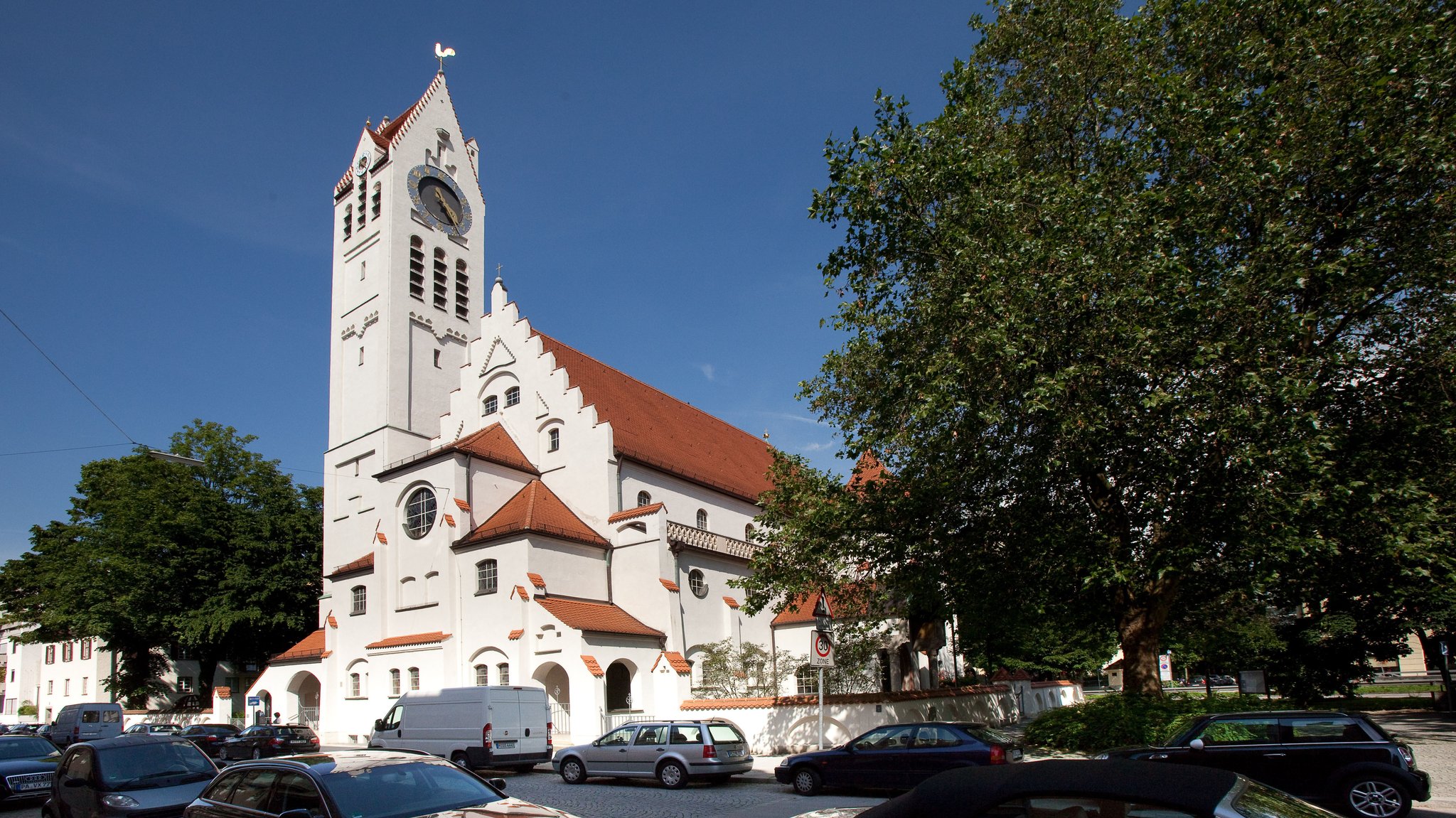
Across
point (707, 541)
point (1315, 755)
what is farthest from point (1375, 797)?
point (707, 541)

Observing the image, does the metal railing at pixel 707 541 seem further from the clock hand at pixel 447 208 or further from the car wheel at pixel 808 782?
the clock hand at pixel 447 208

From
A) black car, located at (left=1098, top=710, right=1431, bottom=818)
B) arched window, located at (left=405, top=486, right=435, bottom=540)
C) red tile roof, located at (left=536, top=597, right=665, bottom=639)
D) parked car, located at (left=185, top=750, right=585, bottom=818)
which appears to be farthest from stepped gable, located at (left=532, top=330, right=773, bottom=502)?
parked car, located at (left=185, top=750, right=585, bottom=818)

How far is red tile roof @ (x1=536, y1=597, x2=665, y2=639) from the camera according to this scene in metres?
26.6

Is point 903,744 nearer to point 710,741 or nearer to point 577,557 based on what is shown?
point 710,741

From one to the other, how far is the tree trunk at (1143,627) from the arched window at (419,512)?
22.8 meters

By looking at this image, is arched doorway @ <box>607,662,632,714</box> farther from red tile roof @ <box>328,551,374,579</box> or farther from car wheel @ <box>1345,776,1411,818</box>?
car wheel @ <box>1345,776,1411,818</box>

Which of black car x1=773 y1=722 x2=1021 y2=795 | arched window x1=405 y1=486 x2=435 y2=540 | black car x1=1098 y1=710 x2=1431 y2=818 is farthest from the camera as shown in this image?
arched window x1=405 y1=486 x2=435 y2=540

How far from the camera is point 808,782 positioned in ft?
48.6

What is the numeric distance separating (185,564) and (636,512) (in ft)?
77.5

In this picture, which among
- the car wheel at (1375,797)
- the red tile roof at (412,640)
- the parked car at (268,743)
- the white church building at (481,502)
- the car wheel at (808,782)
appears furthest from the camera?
the red tile roof at (412,640)

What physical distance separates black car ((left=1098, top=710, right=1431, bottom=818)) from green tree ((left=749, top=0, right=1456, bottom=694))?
243 cm

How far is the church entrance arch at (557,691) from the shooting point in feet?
85.6

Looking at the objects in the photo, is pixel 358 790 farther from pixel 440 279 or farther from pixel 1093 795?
pixel 440 279

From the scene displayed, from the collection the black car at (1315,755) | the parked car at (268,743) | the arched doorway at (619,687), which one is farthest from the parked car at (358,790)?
the arched doorway at (619,687)
